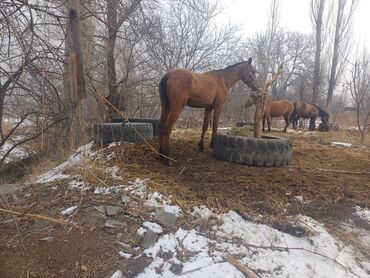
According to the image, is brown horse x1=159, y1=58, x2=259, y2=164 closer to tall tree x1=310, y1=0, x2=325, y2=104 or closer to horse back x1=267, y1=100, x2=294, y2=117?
horse back x1=267, y1=100, x2=294, y2=117

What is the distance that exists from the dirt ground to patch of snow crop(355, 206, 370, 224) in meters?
0.07

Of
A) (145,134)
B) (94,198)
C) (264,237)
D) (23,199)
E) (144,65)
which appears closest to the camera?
(264,237)

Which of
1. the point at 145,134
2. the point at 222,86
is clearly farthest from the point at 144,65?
the point at 222,86

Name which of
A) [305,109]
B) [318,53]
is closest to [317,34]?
[318,53]

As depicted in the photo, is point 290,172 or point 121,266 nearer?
point 121,266

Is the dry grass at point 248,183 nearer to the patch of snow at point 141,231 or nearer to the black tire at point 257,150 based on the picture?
the black tire at point 257,150

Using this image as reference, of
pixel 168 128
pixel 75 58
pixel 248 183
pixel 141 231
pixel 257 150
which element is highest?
pixel 75 58

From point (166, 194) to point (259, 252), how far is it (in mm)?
1310

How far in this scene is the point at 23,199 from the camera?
11.8 ft

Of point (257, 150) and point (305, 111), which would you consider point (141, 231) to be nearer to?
point (257, 150)

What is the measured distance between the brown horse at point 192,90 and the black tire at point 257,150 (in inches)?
32.5

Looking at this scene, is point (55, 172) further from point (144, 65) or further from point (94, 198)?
point (144, 65)

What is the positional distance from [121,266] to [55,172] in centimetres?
273

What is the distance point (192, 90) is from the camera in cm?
459
